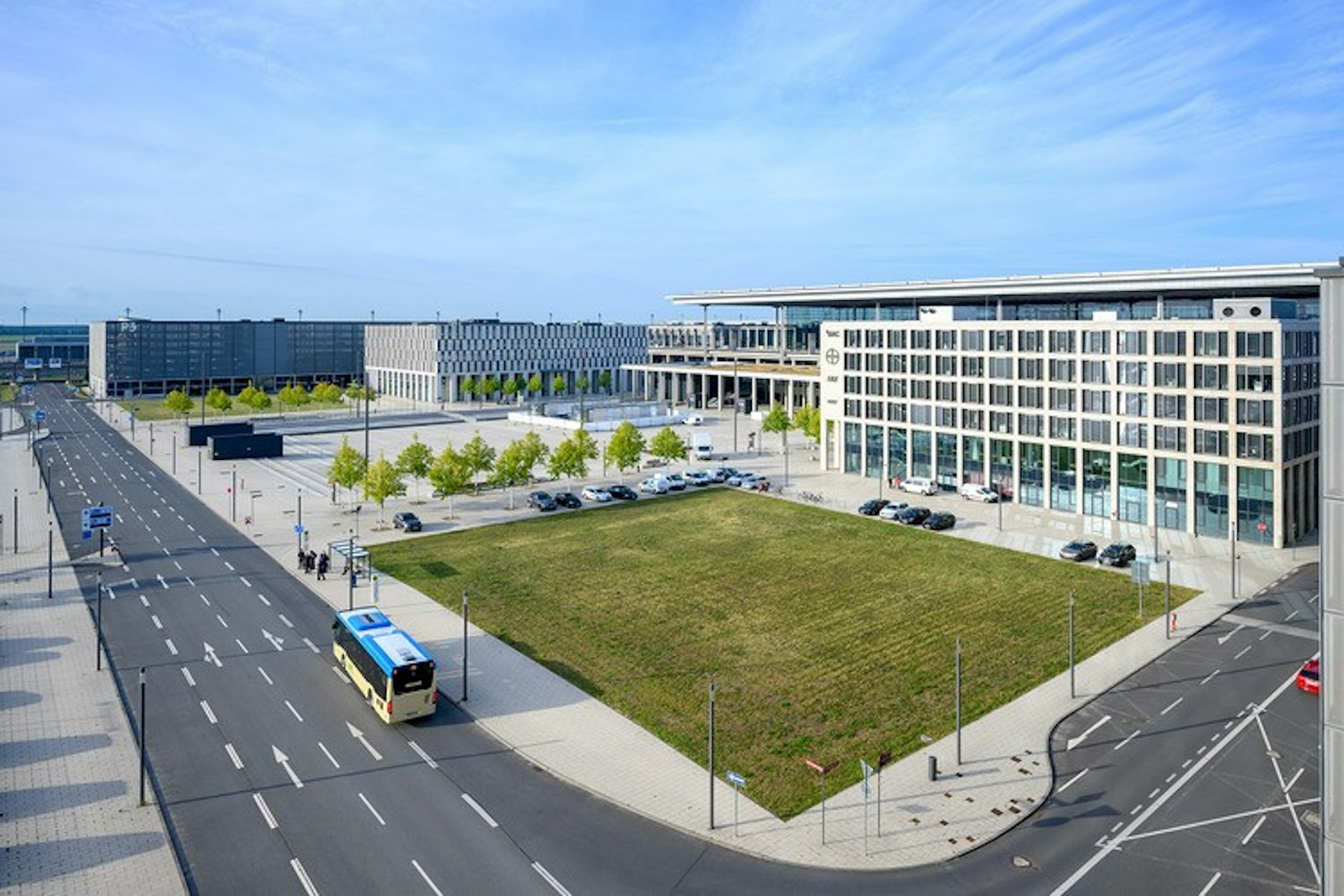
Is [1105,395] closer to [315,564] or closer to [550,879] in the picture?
[315,564]

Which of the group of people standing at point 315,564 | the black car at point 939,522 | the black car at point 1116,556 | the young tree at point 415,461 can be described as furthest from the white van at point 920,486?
the group of people standing at point 315,564

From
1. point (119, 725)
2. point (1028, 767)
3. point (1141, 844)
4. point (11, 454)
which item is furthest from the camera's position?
point (11, 454)

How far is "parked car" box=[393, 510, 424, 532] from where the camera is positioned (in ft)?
217

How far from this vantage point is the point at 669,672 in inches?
1506

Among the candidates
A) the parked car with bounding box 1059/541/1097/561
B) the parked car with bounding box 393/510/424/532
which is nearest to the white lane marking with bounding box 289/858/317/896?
the parked car with bounding box 393/510/424/532

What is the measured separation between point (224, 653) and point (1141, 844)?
37226mm

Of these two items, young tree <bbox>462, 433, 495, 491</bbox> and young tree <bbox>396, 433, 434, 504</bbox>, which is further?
young tree <bbox>396, 433, 434, 504</bbox>

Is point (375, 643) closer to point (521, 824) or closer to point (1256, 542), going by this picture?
point (521, 824)

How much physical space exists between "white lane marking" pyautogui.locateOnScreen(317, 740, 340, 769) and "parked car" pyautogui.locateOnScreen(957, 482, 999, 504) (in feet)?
196

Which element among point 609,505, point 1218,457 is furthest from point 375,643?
point 1218,457

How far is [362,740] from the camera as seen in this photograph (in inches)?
1256

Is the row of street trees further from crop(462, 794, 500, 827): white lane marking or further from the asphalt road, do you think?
crop(462, 794, 500, 827): white lane marking

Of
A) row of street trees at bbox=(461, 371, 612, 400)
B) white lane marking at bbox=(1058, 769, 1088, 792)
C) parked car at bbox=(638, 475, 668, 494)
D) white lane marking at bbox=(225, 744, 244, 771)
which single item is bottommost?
white lane marking at bbox=(1058, 769, 1088, 792)

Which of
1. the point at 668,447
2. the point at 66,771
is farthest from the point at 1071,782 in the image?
the point at 668,447
